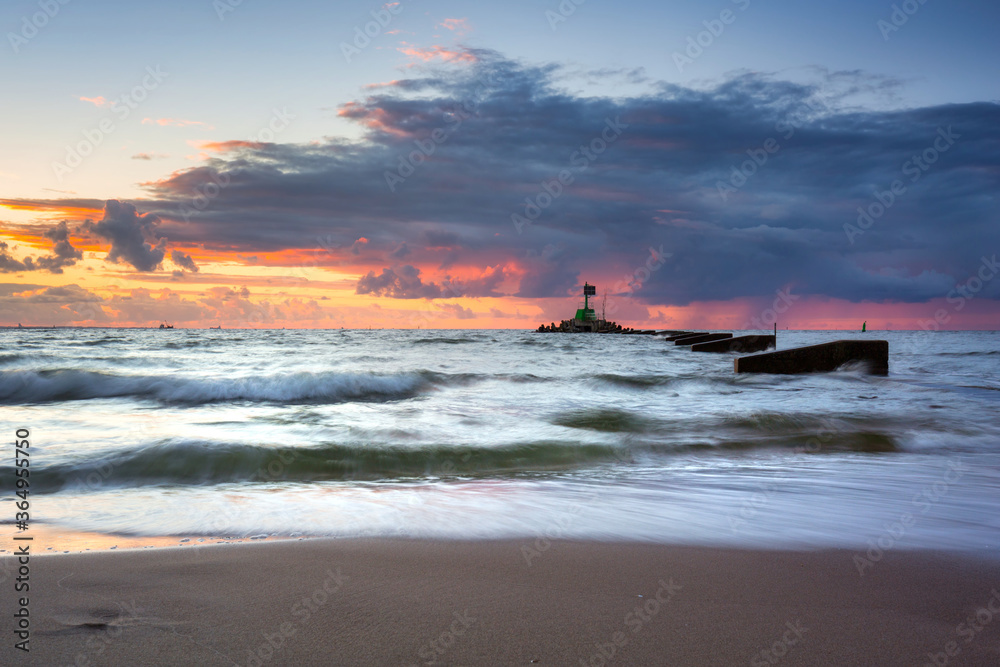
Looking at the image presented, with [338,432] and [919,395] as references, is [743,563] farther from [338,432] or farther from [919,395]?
[919,395]

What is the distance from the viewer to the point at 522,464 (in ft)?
21.9

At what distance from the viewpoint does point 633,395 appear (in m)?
13.9

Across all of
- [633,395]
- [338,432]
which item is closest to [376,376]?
[633,395]

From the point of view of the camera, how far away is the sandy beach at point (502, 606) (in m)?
2.09

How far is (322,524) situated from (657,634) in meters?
2.46

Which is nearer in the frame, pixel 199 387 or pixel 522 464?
pixel 522 464
